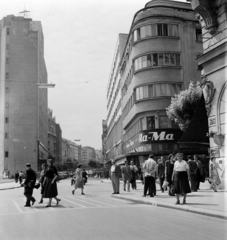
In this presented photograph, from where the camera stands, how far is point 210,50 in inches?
723

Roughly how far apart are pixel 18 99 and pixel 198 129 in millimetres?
84035

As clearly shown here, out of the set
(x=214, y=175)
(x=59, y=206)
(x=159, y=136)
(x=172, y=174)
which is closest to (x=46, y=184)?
(x=59, y=206)

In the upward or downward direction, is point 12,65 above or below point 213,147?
above

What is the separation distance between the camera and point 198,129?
20078 millimetres

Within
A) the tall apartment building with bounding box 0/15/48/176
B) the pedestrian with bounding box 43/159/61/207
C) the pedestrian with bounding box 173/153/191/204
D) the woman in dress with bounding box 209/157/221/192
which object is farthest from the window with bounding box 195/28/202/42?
the tall apartment building with bounding box 0/15/48/176

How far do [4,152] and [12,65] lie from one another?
2379 cm

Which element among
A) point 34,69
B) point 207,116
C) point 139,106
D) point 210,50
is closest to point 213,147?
point 207,116

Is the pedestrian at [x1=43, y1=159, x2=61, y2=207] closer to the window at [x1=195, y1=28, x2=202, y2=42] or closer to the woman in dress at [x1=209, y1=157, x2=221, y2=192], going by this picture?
the woman in dress at [x1=209, y1=157, x2=221, y2=192]

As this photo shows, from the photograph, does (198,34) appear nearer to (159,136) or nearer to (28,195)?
(159,136)

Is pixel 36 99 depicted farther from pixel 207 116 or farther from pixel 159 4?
pixel 207 116

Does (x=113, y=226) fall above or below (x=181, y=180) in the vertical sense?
below

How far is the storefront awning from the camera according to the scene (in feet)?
65.1

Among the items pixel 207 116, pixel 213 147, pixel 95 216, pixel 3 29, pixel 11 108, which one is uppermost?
pixel 3 29

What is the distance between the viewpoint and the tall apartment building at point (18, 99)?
9706cm
